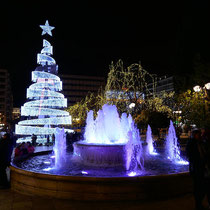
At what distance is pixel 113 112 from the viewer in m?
12.4

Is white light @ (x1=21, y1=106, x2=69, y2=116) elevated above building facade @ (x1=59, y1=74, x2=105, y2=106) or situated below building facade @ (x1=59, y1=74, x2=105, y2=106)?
below

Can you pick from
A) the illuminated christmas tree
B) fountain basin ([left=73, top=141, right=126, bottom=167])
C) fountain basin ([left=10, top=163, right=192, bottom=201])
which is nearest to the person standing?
→ fountain basin ([left=10, top=163, right=192, bottom=201])

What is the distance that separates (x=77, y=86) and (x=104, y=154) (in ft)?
278

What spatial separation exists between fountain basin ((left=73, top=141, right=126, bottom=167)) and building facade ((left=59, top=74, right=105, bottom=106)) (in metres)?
80.8

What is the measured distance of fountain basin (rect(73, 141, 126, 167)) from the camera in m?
8.84

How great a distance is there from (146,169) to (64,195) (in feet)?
12.3

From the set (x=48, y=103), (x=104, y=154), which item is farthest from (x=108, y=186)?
(x=48, y=103)

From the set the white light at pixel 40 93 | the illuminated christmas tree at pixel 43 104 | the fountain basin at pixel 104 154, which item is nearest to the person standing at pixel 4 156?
the fountain basin at pixel 104 154

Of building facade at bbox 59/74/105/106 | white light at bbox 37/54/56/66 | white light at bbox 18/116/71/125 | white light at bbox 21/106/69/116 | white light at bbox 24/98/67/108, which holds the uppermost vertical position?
building facade at bbox 59/74/105/106

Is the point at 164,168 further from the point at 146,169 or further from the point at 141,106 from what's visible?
the point at 141,106

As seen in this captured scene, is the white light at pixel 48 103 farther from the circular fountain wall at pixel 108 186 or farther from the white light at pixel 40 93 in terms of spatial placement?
the circular fountain wall at pixel 108 186

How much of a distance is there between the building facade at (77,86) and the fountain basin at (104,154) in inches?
3180

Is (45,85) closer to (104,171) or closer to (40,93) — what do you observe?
(40,93)

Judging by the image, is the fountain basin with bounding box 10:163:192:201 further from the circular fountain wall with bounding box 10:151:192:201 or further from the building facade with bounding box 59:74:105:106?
the building facade with bounding box 59:74:105:106
